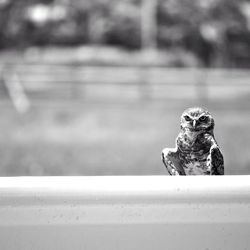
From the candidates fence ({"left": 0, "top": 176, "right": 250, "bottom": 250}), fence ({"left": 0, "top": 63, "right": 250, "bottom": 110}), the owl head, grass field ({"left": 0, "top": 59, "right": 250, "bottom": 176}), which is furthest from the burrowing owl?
fence ({"left": 0, "top": 63, "right": 250, "bottom": 110})

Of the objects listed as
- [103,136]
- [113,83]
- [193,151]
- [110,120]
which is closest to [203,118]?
[193,151]

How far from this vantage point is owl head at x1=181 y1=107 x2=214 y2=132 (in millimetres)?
2141

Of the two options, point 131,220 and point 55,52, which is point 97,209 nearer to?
point 131,220

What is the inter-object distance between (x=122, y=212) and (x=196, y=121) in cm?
76

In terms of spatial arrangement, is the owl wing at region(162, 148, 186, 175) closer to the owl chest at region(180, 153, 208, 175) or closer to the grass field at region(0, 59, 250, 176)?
the owl chest at region(180, 153, 208, 175)

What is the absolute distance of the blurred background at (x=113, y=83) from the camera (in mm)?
9102

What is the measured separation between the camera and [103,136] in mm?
10367

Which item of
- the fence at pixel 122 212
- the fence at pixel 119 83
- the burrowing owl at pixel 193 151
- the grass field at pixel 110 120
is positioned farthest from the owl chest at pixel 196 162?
the fence at pixel 119 83

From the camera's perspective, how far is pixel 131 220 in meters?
1.49

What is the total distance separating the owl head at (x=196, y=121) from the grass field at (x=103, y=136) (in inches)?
223

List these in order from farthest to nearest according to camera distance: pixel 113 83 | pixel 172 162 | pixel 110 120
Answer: pixel 113 83 → pixel 110 120 → pixel 172 162

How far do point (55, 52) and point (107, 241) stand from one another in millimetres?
20579

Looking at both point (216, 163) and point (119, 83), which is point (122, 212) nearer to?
point (216, 163)

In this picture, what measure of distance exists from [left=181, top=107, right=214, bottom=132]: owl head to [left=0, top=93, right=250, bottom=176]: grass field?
568 cm
